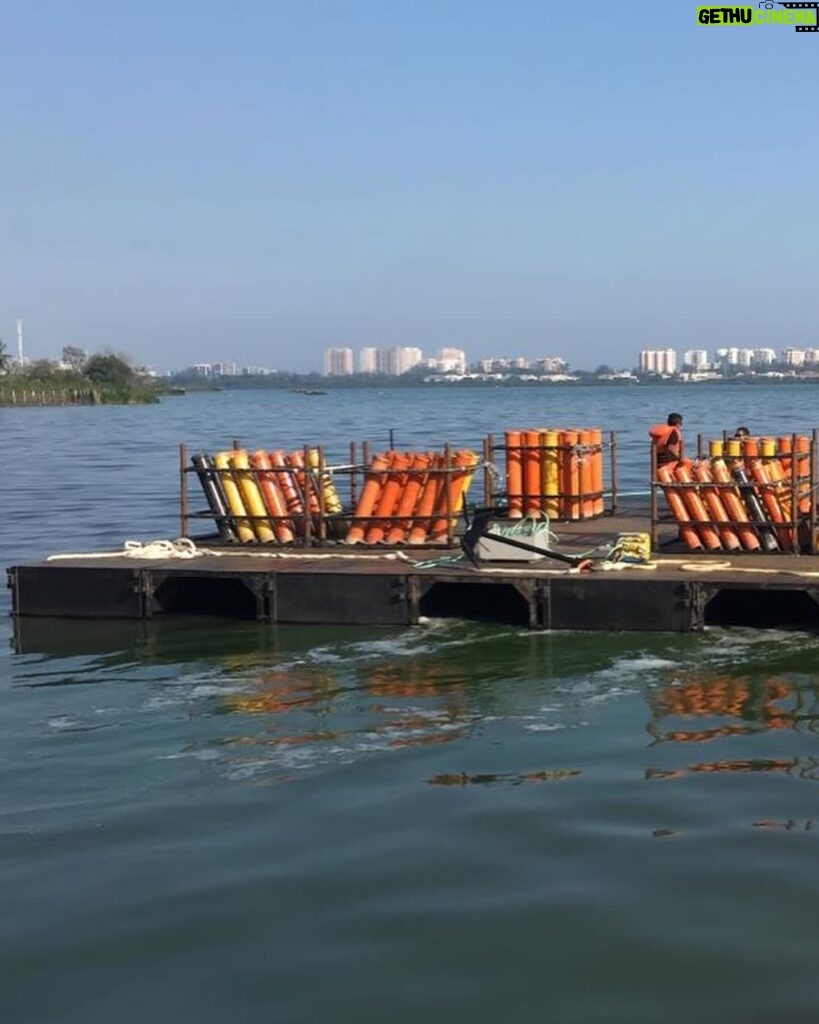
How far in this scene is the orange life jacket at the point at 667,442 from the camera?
2023 cm

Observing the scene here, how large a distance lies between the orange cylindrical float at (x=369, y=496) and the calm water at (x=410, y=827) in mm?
2576

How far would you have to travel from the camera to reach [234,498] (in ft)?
64.2

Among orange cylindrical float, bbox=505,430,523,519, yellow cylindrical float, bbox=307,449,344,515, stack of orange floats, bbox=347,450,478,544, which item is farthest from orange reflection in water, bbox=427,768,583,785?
orange cylindrical float, bbox=505,430,523,519

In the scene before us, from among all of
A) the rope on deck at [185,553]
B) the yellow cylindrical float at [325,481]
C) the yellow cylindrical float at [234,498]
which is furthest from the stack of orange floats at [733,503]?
the yellow cylindrical float at [234,498]

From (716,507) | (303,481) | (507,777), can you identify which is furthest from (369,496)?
(507,777)

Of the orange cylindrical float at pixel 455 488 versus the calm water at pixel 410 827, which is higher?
the orange cylindrical float at pixel 455 488

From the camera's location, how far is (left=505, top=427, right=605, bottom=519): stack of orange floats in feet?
67.2

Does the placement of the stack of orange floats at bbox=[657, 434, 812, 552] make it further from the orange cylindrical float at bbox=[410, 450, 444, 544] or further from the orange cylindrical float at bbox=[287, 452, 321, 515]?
the orange cylindrical float at bbox=[287, 452, 321, 515]

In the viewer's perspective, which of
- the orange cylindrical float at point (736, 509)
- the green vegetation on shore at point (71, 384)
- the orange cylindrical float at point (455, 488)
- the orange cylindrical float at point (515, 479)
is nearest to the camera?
the orange cylindrical float at point (736, 509)

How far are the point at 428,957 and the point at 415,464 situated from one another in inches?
458

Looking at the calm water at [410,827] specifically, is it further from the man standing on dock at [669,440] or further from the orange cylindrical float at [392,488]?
the man standing on dock at [669,440]

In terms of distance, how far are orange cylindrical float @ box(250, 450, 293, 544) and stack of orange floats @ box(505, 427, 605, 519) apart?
10.5 ft

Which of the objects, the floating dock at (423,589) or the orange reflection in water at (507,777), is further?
the floating dock at (423,589)

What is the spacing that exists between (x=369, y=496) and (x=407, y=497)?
0.54 m
